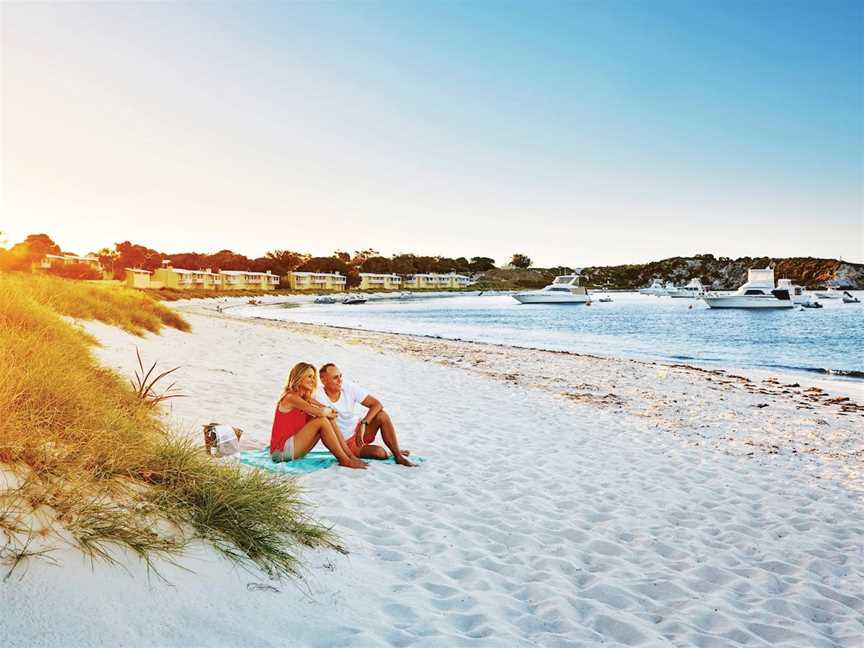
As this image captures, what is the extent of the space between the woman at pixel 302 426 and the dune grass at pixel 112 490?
1.46 m

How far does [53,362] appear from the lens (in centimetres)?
534

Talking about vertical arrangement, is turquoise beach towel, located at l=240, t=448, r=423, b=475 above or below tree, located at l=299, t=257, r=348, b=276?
below

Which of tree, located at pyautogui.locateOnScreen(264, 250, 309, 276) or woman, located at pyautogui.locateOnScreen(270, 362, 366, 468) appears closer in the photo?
woman, located at pyautogui.locateOnScreen(270, 362, 366, 468)

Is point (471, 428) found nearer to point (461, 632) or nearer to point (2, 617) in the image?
point (461, 632)

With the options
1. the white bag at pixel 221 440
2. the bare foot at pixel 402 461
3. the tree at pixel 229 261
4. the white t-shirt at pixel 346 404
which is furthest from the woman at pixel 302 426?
→ the tree at pixel 229 261

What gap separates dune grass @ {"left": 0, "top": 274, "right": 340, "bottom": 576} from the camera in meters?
3.07

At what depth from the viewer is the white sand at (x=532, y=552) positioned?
2.96 m

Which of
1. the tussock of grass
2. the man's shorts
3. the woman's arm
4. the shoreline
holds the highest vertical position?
the tussock of grass

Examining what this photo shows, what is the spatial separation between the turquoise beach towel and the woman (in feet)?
0.24

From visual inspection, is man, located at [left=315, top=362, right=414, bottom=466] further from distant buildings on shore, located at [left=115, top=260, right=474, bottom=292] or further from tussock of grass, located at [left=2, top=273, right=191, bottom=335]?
distant buildings on shore, located at [left=115, top=260, right=474, bottom=292]

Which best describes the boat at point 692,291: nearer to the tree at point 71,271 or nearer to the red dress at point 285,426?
the tree at point 71,271

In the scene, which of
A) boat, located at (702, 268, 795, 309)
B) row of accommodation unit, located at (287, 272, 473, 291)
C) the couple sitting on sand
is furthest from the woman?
row of accommodation unit, located at (287, 272, 473, 291)

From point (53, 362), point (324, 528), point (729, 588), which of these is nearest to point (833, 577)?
point (729, 588)

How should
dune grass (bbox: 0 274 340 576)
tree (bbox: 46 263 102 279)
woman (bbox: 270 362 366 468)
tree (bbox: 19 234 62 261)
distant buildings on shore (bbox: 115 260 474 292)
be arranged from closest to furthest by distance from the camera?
1. dune grass (bbox: 0 274 340 576)
2. woman (bbox: 270 362 366 468)
3. tree (bbox: 46 263 102 279)
4. tree (bbox: 19 234 62 261)
5. distant buildings on shore (bbox: 115 260 474 292)
